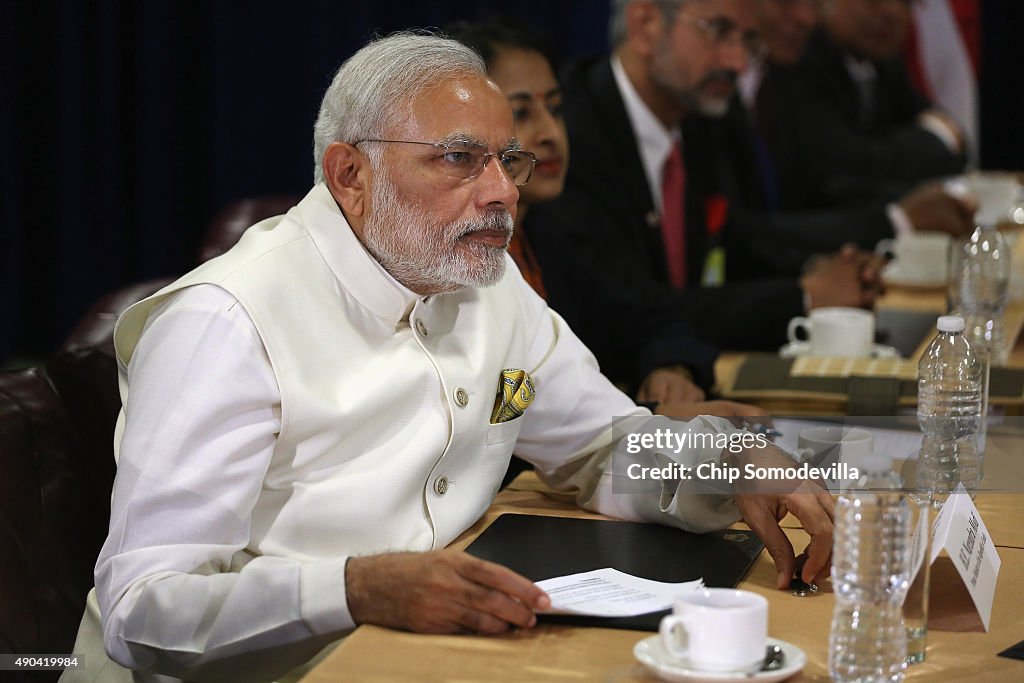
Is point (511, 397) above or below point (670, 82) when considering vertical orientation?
below

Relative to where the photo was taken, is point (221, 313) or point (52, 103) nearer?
point (221, 313)

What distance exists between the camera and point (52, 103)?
15.0 ft

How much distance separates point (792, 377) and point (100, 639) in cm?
146

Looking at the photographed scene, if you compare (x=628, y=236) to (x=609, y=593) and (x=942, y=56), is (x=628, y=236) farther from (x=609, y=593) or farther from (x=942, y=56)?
(x=942, y=56)

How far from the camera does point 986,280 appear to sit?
3.03m

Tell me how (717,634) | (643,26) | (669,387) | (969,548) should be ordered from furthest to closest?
(643,26)
(669,387)
(969,548)
(717,634)

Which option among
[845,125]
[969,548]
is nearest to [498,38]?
[969,548]

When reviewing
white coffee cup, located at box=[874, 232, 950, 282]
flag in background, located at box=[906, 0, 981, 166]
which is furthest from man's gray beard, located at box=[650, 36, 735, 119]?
flag in background, located at box=[906, 0, 981, 166]

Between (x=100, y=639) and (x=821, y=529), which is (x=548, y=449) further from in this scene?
(x=100, y=639)

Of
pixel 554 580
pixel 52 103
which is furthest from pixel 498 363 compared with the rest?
pixel 52 103

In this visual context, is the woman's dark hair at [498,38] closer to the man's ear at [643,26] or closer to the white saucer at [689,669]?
the man's ear at [643,26]

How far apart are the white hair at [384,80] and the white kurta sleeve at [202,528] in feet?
1.17

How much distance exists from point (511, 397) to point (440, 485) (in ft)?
0.66

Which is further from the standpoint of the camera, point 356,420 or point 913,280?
point 913,280
